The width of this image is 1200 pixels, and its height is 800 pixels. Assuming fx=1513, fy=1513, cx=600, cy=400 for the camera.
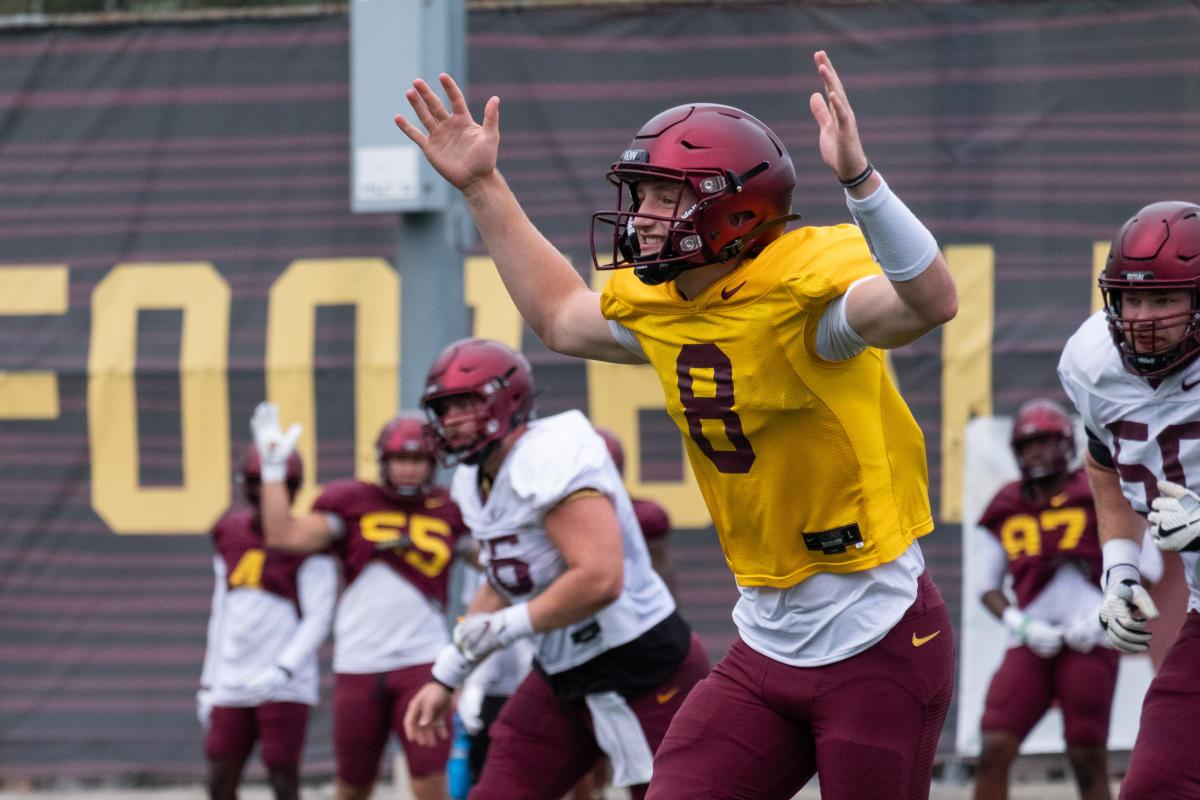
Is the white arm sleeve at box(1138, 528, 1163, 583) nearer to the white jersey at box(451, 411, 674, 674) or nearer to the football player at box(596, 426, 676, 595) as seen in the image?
the white jersey at box(451, 411, 674, 674)

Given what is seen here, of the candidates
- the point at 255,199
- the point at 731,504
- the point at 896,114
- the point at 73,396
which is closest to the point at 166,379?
the point at 73,396

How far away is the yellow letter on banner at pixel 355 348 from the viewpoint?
7.39 meters

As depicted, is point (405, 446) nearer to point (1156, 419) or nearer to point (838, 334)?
point (1156, 419)

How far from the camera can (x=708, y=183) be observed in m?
2.93

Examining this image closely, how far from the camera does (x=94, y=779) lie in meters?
7.41

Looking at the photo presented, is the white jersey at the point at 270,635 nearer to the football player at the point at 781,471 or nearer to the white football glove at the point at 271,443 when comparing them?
the white football glove at the point at 271,443

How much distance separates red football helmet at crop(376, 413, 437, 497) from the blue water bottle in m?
1.12

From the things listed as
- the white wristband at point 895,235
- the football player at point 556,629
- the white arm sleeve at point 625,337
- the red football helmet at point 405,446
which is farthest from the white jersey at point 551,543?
the red football helmet at point 405,446

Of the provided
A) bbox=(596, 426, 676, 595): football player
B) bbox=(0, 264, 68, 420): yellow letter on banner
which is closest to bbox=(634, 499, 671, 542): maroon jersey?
bbox=(596, 426, 676, 595): football player

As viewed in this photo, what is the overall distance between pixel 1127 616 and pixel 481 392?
1.90m

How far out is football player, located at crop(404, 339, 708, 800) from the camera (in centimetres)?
402

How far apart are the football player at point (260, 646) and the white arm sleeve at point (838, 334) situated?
3693mm

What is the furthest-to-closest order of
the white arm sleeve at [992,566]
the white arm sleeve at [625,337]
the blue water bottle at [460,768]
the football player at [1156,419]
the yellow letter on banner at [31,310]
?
the yellow letter on banner at [31,310] < the white arm sleeve at [992,566] < the blue water bottle at [460,768] < the football player at [1156,419] < the white arm sleeve at [625,337]

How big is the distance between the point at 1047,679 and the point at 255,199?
438cm
